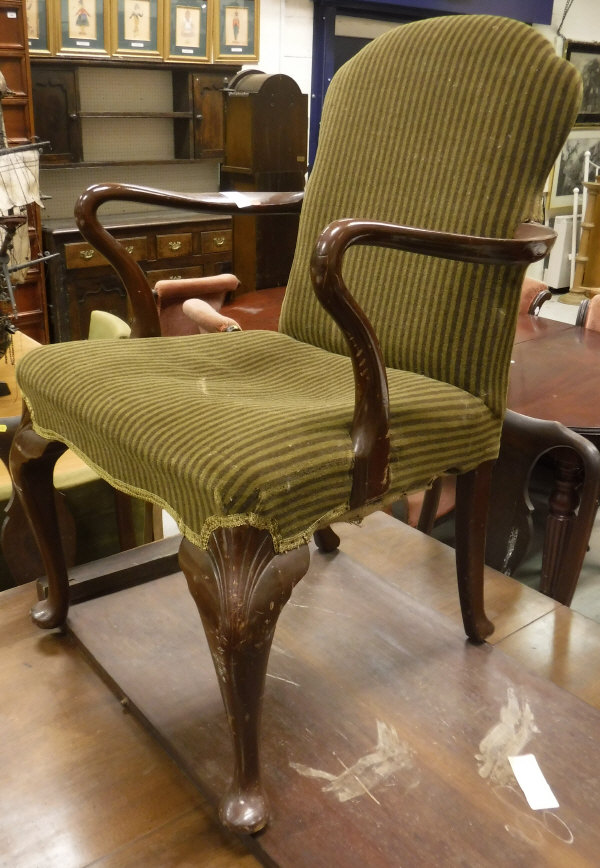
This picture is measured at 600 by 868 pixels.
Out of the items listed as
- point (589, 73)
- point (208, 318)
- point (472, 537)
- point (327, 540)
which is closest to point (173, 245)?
point (208, 318)

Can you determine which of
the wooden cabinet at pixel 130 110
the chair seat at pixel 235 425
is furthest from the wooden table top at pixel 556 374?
the wooden cabinet at pixel 130 110

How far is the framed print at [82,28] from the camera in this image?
12.7 ft

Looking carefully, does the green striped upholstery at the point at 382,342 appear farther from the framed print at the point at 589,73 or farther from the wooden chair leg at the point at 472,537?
the framed print at the point at 589,73

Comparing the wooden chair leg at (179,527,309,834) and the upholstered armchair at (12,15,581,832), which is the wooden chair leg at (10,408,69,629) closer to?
the upholstered armchair at (12,15,581,832)

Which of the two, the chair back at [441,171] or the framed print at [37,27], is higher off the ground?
the framed print at [37,27]

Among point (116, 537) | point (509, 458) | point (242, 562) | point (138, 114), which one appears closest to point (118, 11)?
point (138, 114)

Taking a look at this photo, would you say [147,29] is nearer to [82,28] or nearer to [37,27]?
[82,28]

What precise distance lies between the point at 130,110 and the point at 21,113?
3.05ft

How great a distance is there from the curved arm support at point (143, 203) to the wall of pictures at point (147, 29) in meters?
3.10

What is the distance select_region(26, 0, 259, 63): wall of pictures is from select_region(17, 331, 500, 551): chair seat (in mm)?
3300

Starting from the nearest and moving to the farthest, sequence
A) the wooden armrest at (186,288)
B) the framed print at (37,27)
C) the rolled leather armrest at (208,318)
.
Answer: the rolled leather armrest at (208,318) → the wooden armrest at (186,288) → the framed print at (37,27)

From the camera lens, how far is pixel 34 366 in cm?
110

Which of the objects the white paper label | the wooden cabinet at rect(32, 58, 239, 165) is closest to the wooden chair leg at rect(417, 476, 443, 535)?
the white paper label

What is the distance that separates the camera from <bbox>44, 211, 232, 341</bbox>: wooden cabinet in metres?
4.09
